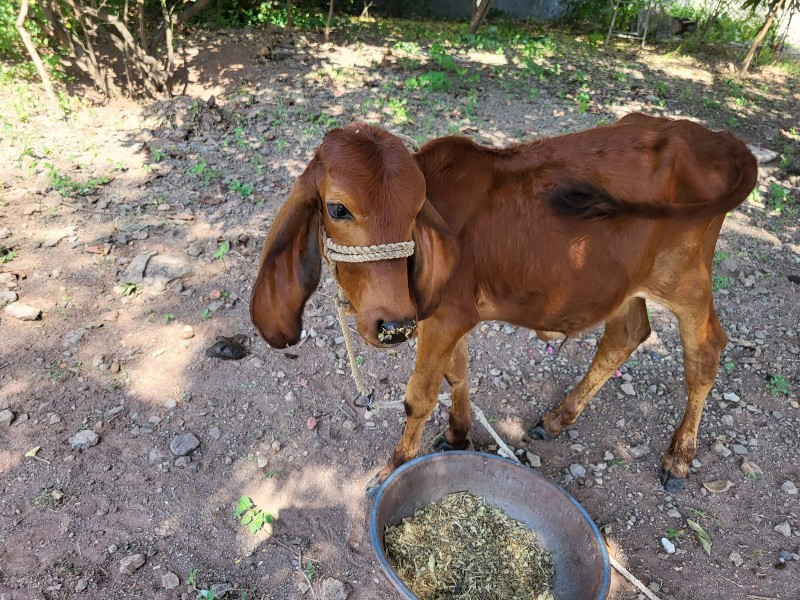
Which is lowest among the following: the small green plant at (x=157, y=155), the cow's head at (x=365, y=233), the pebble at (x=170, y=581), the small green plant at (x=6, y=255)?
the pebble at (x=170, y=581)

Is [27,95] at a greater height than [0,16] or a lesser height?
lesser

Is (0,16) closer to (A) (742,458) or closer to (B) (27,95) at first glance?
(B) (27,95)

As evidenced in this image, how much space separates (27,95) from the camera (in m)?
6.41

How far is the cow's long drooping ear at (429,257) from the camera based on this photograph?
1965 mm

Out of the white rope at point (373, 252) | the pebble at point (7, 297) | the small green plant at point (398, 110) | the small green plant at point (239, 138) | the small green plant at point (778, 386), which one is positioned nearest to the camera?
the white rope at point (373, 252)

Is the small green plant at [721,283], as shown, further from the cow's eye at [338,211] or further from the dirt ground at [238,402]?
the cow's eye at [338,211]

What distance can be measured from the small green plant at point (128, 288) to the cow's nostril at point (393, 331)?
9.57 feet

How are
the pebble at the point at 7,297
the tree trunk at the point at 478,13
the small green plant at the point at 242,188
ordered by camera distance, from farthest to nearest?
the tree trunk at the point at 478,13, the small green plant at the point at 242,188, the pebble at the point at 7,297

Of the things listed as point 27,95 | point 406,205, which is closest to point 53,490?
point 406,205

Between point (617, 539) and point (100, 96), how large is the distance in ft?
23.9

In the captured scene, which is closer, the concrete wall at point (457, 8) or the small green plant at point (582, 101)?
the small green plant at point (582, 101)

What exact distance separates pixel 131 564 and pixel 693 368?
299 centimetres

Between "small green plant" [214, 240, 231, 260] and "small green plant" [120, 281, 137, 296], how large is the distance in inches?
25.7

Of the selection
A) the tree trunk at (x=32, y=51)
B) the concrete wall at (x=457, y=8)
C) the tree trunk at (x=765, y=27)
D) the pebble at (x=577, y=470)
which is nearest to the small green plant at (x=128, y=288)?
the pebble at (x=577, y=470)
